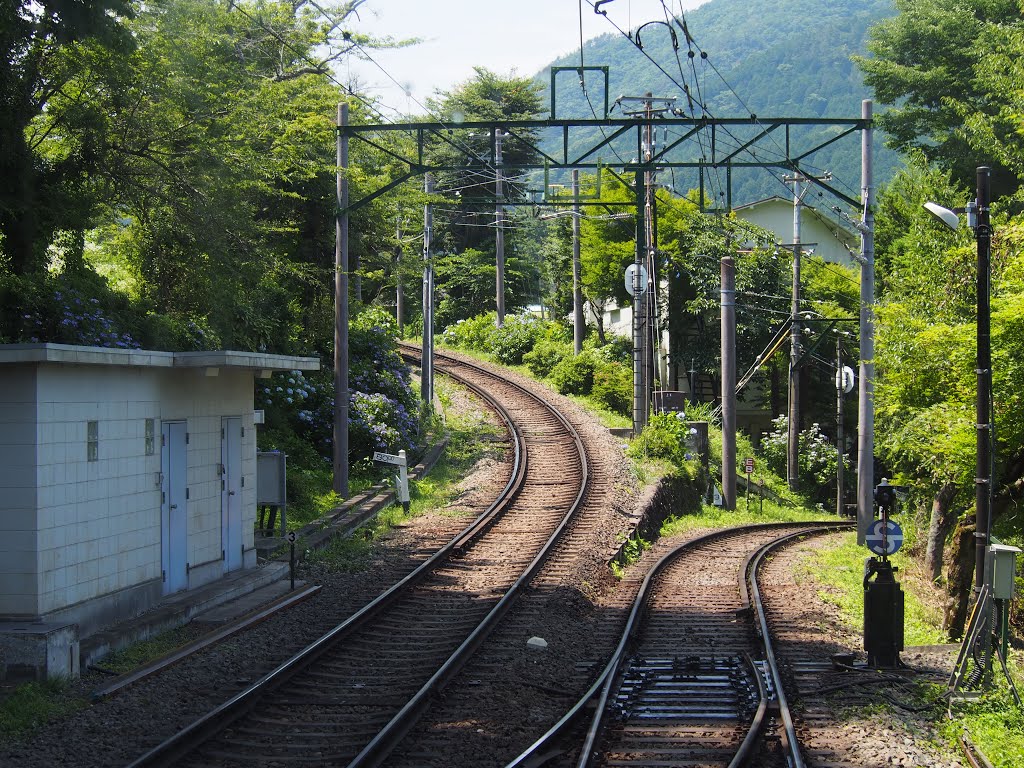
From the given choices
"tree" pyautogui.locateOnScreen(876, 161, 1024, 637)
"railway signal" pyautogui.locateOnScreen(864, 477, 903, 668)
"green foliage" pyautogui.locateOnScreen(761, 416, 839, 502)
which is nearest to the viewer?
"railway signal" pyautogui.locateOnScreen(864, 477, 903, 668)

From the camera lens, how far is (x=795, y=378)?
3141 cm

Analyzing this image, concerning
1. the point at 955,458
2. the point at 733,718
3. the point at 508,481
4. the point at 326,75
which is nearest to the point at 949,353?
the point at 955,458

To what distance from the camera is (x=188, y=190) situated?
1764 centimetres

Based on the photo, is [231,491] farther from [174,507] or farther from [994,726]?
[994,726]

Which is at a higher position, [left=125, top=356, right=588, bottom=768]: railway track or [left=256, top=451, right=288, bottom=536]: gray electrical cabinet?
[left=256, top=451, right=288, bottom=536]: gray electrical cabinet

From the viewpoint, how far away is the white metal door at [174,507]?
1231cm

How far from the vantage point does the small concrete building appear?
966cm

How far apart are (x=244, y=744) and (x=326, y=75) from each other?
20.7 m

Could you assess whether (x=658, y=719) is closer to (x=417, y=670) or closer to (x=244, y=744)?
(x=417, y=670)

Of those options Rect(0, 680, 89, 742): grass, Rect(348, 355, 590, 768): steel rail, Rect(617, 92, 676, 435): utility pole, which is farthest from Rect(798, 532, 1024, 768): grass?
Rect(0, 680, 89, 742): grass

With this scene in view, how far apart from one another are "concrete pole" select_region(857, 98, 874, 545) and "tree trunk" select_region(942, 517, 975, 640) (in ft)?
16.4

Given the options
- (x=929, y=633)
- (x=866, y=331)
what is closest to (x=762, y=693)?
(x=929, y=633)

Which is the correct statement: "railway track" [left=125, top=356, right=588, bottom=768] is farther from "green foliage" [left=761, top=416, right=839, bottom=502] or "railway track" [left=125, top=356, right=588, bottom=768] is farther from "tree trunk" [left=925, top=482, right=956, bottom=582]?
"green foliage" [left=761, top=416, right=839, bottom=502]

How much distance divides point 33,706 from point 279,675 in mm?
2099
